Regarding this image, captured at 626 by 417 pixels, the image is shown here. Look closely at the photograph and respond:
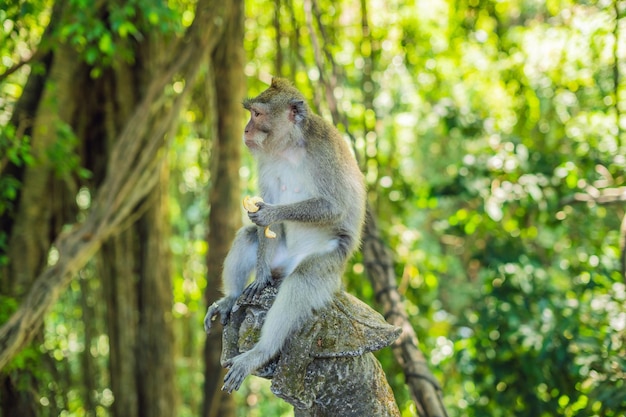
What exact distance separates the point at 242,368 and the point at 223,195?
3.34 meters

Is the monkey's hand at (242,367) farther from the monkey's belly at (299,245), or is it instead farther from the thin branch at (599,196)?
the thin branch at (599,196)

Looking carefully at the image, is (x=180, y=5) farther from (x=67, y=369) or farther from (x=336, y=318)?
(x=336, y=318)

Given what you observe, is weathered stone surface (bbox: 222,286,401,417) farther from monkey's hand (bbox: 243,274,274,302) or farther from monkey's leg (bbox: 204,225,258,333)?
Answer: monkey's leg (bbox: 204,225,258,333)

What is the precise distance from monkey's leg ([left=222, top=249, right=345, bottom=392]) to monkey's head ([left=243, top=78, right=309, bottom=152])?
65 cm

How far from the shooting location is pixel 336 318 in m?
2.69

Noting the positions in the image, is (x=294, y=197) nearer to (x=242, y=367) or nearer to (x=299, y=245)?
(x=299, y=245)

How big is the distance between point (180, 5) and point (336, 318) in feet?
13.8

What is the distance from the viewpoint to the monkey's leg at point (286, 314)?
105 inches

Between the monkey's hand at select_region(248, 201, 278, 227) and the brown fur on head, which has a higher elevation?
the brown fur on head

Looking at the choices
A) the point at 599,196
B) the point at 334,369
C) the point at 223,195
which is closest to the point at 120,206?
the point at 223,195

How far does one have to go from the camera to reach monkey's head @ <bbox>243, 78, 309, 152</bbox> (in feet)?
10.3

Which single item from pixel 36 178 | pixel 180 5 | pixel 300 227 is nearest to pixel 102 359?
pixel 36 178

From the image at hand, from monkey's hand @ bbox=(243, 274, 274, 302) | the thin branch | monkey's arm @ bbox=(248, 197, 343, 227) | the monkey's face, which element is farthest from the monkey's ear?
the thin branch

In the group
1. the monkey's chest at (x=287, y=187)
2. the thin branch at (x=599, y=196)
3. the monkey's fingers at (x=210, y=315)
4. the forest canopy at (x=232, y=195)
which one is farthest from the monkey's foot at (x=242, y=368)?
the thin branch at (x=599, y=196)
